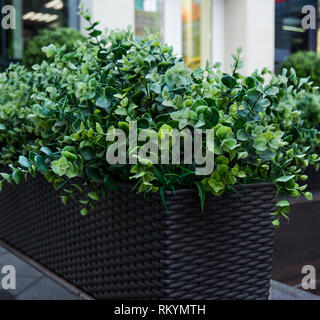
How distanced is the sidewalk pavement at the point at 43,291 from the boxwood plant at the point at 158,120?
1.58ft

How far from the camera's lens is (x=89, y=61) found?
213cm

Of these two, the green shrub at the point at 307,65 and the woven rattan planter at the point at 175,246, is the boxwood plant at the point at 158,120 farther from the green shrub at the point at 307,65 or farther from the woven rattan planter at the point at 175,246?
the green shrub at the point at 307,65

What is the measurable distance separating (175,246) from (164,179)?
9.2 inches

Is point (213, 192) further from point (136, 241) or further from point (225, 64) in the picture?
point (225, 64)

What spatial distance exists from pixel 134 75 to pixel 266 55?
688cm

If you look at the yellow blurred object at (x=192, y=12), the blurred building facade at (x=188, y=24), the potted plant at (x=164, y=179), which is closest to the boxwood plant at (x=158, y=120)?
the potted plant at (x=164, y=179)

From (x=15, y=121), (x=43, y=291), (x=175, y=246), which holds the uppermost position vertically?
(x=15, y=121)

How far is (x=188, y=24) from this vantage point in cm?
786

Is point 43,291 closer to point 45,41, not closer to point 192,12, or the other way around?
point 45,41

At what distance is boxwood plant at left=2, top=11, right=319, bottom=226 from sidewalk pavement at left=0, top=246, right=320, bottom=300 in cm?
48

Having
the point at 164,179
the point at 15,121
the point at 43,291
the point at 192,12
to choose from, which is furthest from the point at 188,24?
the point at 164,179

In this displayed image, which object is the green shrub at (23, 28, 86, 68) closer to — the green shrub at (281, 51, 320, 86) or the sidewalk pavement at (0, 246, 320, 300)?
the green shrub at (281, 51, 320, 86)

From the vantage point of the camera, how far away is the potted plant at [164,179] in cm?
145
